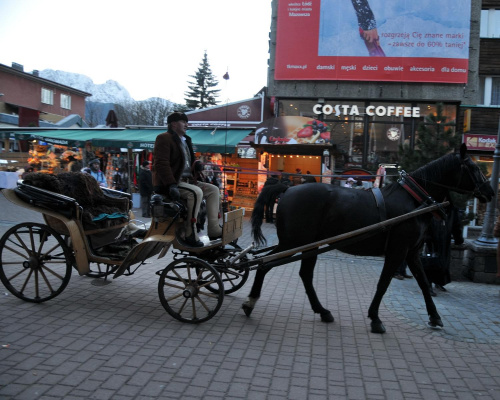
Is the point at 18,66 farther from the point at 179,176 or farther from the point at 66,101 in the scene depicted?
the point at 179,176

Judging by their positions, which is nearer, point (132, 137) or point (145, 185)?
point (145, 185)

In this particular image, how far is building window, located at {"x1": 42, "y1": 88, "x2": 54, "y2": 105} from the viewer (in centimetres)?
4219

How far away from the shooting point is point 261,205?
5.59m

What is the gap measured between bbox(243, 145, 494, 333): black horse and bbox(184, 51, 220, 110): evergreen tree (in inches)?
1889

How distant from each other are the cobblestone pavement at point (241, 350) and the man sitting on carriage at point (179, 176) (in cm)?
110

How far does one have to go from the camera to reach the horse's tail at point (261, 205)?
553 cm

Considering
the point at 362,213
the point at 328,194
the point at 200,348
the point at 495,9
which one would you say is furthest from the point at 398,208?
the point at 495,9

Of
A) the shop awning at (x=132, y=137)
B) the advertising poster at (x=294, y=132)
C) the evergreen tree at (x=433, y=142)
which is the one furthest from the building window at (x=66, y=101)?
the evergreen tree at (x=433, y=142)

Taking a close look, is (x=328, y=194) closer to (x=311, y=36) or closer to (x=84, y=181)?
(x=84, y=181)

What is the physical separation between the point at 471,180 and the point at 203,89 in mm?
49786

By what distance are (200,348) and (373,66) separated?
1710 centimetres

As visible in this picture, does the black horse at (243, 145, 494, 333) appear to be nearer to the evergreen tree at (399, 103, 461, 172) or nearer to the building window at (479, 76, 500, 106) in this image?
the evergreen tree at (399, 103, 461, 172)

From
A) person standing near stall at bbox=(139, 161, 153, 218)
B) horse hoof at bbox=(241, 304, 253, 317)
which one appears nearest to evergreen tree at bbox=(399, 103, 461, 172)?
horse hoof at bbox=(241, 304, 253, 317)

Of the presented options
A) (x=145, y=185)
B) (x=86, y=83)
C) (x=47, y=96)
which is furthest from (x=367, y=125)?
(x=86, y=83)
